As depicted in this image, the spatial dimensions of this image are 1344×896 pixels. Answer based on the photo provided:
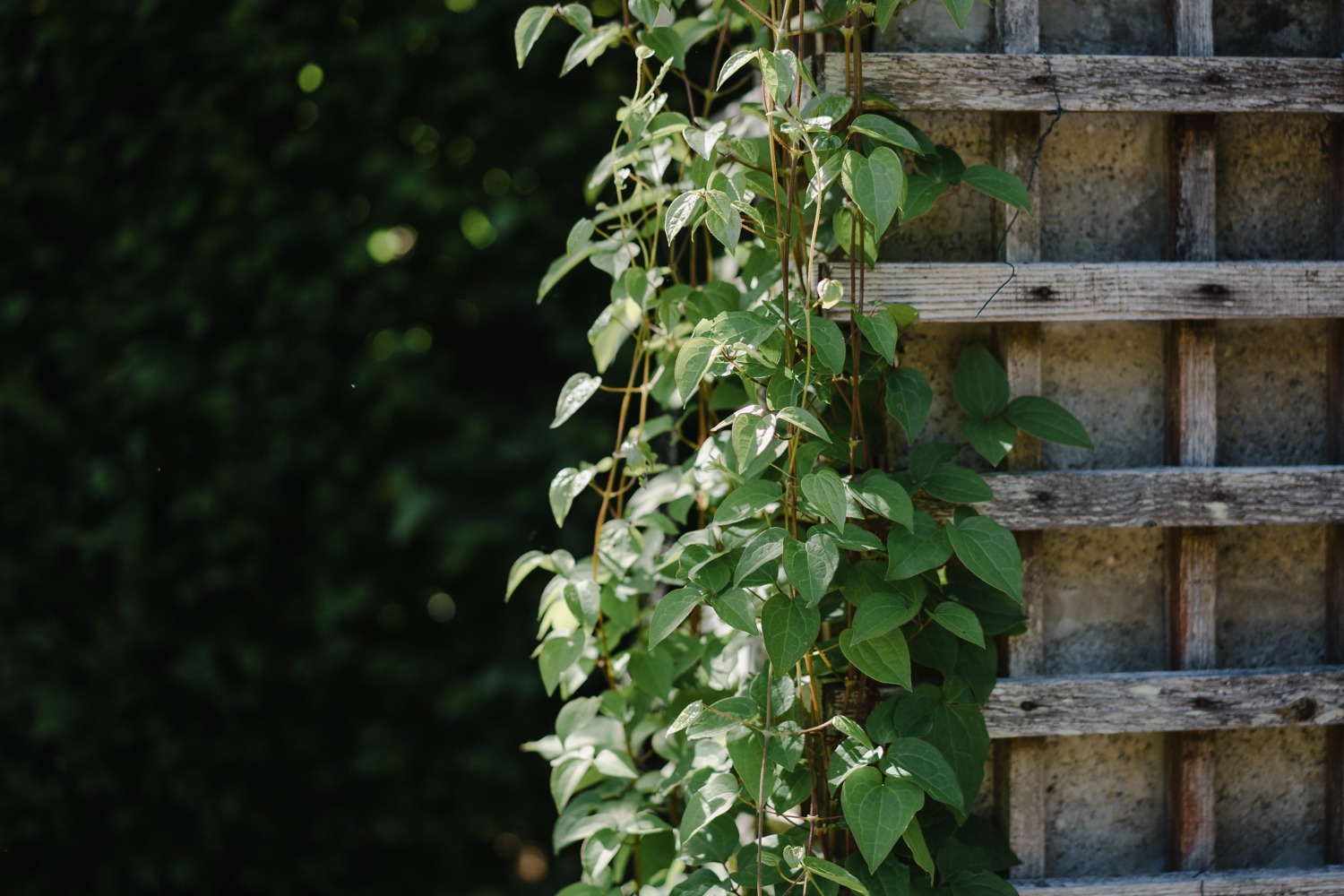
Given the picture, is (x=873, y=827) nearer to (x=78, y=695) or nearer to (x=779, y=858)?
(x=779, y=858)

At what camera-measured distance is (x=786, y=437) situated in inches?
39.7

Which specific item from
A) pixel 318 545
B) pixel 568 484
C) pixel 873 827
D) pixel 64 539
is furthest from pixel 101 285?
pixel 873 827

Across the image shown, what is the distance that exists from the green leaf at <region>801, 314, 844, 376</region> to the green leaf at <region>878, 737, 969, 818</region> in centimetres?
36

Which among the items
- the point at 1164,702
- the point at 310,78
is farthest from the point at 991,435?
the point at 310,78

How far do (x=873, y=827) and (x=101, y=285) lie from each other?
6.80 ft

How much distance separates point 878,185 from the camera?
923 mm

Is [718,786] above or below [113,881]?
above

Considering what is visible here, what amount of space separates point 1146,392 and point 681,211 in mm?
625

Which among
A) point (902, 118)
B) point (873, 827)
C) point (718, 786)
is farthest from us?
point (902, 118)

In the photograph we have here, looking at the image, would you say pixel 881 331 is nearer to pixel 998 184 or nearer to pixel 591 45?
pixel 998 184

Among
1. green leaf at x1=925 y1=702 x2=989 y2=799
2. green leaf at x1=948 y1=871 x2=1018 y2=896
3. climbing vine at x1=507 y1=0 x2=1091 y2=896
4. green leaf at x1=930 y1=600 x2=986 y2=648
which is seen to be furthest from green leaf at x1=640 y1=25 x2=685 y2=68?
green leaf at x1=948 y1=871 x2=1018 y2=896

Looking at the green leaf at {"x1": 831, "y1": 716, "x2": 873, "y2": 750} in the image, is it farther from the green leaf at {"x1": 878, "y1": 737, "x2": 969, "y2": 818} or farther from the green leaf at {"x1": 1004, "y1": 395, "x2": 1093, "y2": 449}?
the green leaf at {"x1": 1004, "y1": 395, "x2": 1093, "y2": 449}

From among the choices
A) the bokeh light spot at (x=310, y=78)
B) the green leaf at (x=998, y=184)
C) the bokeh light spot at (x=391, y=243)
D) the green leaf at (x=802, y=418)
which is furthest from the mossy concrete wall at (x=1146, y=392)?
the bokeh light spot at (x=310, y=78)

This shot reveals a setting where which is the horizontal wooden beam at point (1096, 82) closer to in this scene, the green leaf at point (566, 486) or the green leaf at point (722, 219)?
the green leaf at point (722, 219)
